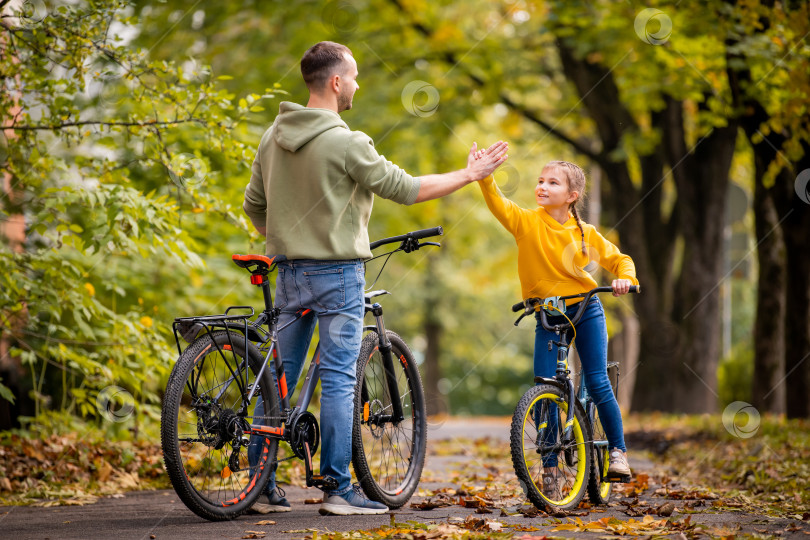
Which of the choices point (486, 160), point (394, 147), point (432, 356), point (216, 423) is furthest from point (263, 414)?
point (432, 356)

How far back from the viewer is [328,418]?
4559 millimetres

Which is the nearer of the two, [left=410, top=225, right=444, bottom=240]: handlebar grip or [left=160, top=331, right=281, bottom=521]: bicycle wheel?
[left=160, top=331, right=281, bottom=521]: bicycle wheel

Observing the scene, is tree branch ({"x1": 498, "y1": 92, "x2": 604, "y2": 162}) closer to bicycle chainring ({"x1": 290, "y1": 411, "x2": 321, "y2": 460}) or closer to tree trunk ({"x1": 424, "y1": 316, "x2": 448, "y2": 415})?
bicycle chainring ({"x1": 290, "y1": 411, "x2": 321, "y2": 460})

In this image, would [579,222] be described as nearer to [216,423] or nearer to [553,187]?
[553,187]

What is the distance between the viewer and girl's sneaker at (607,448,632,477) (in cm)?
505

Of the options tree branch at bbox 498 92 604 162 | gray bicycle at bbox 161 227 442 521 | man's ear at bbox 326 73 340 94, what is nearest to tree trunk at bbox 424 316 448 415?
tree branch at bbox 498 92 604 162

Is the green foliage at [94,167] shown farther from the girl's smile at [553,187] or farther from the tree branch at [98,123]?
the girl's smile at [553,187]

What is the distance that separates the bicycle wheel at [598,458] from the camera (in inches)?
200

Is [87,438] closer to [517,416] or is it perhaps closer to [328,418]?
[328,418]

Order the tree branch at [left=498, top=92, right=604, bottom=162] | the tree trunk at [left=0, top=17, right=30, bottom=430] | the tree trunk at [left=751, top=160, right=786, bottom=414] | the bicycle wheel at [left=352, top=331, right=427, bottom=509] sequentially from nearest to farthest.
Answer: the bicycle wheel at [left=352, top=331, right=427, bottom=509] → the tree trunk at [left=0, top=17, right=30, bottom=430] → the tree trunk at [left=751, top=160, right=786, bottom=414] → the tree branch at [left=498, top=92, right=604, bottom=162]

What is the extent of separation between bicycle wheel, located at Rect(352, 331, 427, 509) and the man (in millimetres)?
138

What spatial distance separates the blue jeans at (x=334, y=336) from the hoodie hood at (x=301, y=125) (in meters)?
0.56

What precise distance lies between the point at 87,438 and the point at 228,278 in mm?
2405

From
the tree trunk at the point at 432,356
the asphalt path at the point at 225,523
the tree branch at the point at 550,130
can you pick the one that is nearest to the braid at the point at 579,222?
the asphalt path at the point at 225,523
